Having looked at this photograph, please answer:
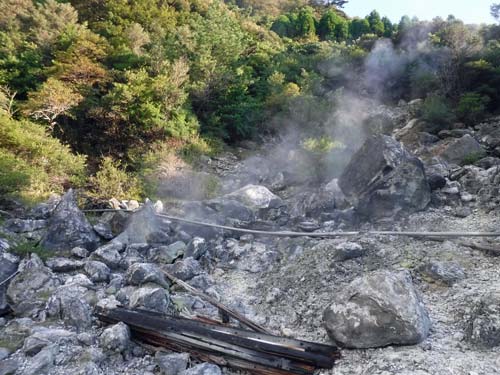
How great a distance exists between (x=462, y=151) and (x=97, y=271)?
21.7 feet

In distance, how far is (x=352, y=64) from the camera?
44.8ft

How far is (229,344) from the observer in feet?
8.56

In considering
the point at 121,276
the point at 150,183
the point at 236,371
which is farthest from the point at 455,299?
the point at 150,183

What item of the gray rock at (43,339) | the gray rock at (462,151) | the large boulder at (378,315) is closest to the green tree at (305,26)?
the gray rock at (462,151)

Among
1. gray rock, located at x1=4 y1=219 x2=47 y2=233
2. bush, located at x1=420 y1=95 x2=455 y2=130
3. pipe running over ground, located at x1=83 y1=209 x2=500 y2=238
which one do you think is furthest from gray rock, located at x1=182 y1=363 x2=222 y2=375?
bush, located at x1=420 y1=95 x2=455 y2=130

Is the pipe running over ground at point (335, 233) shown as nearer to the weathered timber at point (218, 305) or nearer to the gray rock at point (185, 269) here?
the gray rock at point (185, 269)

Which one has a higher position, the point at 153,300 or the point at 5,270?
the point at 153,300

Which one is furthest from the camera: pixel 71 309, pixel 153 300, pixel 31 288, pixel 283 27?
pixel 283 27

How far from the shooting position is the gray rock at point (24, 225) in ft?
15.9

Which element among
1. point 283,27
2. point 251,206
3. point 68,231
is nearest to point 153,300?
point 68,231

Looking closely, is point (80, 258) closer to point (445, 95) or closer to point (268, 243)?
point (268, 243)

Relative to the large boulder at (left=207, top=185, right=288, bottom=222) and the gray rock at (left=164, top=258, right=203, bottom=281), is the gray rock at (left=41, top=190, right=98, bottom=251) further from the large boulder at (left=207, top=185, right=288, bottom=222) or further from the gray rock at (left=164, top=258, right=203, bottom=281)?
the large boulder at (left=207, top=185, right=288, bottom=222)

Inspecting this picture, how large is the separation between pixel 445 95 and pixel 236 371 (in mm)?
10394

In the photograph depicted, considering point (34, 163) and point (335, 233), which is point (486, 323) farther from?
point (34, 163)
